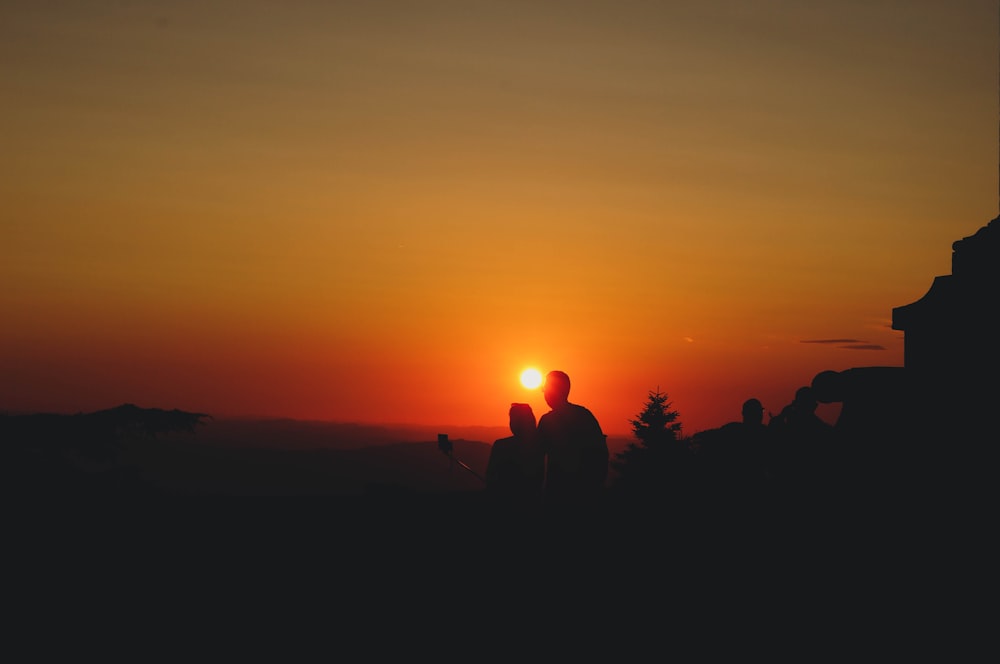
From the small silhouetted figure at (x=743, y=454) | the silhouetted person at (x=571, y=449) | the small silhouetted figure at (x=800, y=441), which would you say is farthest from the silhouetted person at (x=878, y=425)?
the silhouetted person at (x=571, y=449)

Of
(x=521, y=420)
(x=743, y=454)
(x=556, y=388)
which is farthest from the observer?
(x=743, y=454)

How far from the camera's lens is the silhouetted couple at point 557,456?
440 inches

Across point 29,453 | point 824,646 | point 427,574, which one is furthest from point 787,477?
point 29,453

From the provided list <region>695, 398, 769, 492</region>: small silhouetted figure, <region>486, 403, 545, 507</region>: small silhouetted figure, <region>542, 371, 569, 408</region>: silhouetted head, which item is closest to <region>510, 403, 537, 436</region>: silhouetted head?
<region>486, 403, 545, 507</region>: small silhouetted figure

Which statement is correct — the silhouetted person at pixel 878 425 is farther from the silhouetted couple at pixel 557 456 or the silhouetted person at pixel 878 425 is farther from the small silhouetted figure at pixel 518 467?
the small silhouetted figure at pixel 518 467

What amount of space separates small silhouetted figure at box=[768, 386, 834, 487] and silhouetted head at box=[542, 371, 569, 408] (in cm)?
254

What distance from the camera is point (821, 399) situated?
38.3 ft

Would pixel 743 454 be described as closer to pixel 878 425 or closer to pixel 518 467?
pixel 878 425

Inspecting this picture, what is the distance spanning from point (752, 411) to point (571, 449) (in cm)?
269

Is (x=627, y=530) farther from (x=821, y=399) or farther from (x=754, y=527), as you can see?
(x=821, y=399)

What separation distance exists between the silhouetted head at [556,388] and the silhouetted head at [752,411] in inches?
103

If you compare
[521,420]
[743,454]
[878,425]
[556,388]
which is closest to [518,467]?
[521,420]

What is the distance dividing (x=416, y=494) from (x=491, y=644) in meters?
3.34

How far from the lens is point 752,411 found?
12891 mm
